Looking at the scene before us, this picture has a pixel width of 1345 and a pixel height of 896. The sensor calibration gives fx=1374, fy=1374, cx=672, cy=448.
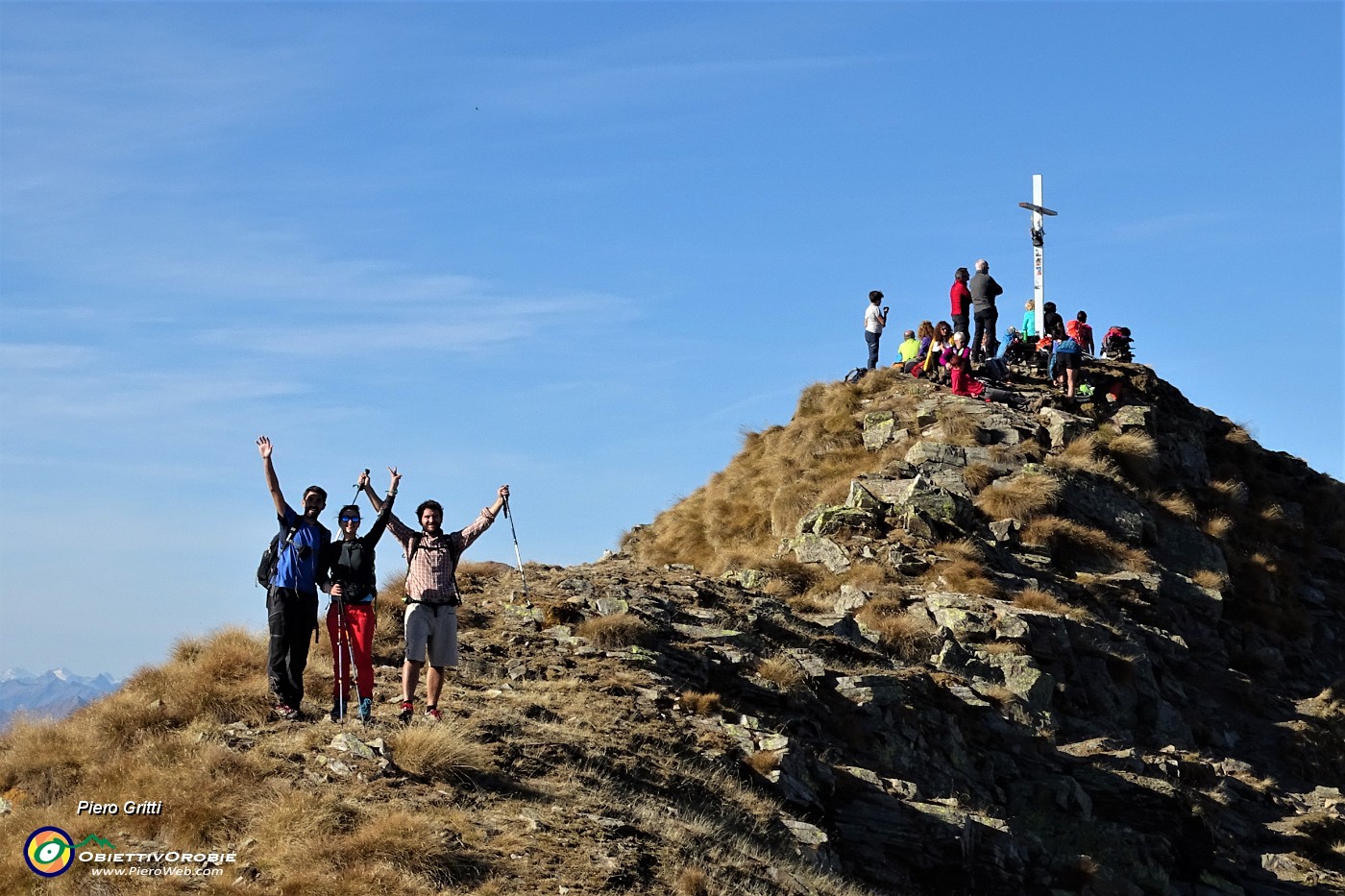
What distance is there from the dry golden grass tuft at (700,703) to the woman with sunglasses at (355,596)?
12.1 feet

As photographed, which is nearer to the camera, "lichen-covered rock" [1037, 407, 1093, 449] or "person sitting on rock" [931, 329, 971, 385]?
"lichen-covered rock" [1037, 407, 1093, 449]

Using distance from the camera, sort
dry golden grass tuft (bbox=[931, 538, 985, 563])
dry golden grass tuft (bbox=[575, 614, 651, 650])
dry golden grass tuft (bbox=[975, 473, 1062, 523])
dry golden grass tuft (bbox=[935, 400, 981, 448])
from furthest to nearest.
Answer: dry golden grass tuft (bbox=[935, 400, 981, 448]) < dry golden grass tuft (bbox=[975, 473, 1062, 523]) < dry golden grass tuft (bbox=[931, 538, 985, 563]) < dry golden grass tuft (bbox=[575, 614, 651, 650])

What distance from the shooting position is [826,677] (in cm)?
1761

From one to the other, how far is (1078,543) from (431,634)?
592 inches

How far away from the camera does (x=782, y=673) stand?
1688 cm

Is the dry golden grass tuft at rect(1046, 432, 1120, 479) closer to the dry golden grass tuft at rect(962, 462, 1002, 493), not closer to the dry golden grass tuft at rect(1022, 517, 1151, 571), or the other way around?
the dry golden grass tuft at rect(962, 462, 1002, 493)

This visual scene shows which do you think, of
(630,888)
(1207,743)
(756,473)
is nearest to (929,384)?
(756,473)

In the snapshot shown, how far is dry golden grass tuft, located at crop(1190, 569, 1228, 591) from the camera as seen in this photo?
25422 mm

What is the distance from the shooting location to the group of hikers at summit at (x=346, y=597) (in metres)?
13.3

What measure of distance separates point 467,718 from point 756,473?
16.7 meters

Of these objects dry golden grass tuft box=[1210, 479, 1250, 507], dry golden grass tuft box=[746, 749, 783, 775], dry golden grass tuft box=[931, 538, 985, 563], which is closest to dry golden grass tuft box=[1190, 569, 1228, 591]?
dry golden grass tuft box=[1210, 479, 1250, 507]

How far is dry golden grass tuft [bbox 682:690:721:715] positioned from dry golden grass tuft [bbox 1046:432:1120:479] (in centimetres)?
1273

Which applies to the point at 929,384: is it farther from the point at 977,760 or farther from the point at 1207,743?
the point at 977,760

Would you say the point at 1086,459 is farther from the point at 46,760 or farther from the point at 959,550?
the point at 46,760
